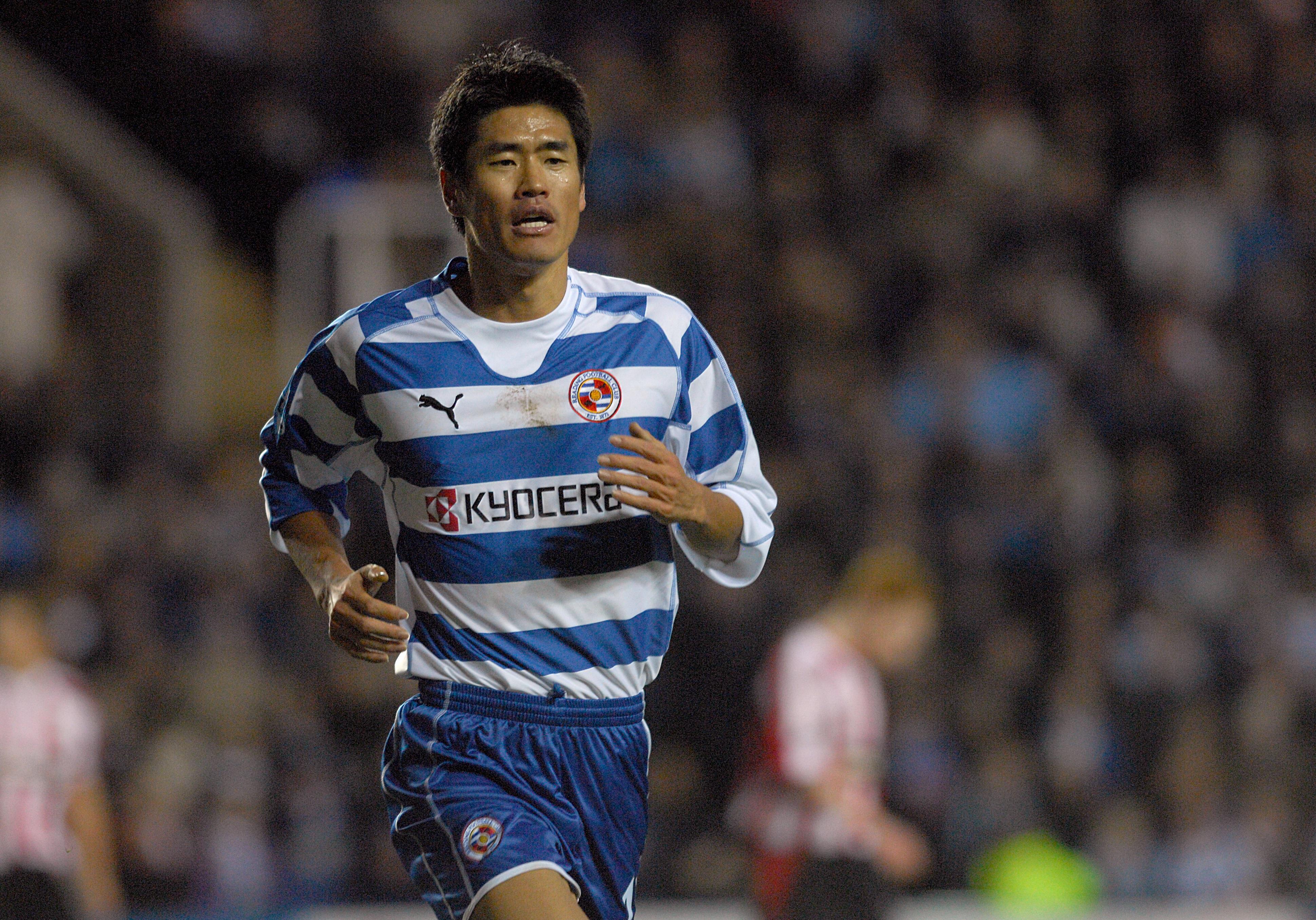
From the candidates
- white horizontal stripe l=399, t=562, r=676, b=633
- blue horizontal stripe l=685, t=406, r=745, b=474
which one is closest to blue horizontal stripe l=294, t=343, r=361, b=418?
white horizontal stripe l=399, t=562, r=676, b=633

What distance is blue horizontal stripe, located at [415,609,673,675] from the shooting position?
323 centimetres

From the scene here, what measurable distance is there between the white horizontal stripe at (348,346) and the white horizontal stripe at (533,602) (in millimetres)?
409

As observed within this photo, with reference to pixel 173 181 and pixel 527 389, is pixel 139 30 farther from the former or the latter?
pixel 527 389

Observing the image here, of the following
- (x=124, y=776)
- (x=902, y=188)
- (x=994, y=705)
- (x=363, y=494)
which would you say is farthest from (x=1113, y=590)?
(x=124, y=776)

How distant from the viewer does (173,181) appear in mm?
11016

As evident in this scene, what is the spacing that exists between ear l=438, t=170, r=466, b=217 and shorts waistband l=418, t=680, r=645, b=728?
36.0 inches

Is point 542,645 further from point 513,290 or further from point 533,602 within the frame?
point 513,290

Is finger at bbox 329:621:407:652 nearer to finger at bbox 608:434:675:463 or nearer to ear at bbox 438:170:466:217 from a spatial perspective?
finger at bbox 608:434:675:463

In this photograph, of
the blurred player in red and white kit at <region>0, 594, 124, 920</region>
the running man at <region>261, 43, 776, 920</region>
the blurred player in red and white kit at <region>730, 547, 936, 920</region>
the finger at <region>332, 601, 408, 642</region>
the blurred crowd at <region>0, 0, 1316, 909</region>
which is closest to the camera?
the finger at <region>332, 601, 408, 642</region>

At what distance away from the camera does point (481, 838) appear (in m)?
3.07

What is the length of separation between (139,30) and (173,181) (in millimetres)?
962

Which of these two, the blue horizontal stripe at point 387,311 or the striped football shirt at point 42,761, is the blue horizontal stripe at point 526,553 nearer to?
the blue horizontal stripe at point 387,311

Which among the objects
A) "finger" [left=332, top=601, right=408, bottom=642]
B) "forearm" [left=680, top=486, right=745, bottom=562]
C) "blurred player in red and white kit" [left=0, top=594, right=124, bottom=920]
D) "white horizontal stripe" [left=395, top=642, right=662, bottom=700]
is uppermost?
"forearm" [left=680, top=486, right=745, bottom=562]

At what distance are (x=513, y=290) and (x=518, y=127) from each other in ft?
1.04
